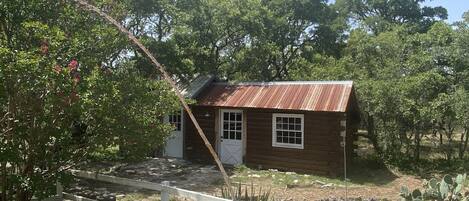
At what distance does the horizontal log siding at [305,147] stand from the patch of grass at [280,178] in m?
0.40

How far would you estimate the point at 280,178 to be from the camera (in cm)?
1310

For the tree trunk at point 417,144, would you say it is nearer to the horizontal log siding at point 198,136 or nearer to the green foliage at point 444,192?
the horizontal log siding at point 198,136

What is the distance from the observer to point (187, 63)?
18.5m

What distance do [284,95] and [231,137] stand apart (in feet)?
8.24

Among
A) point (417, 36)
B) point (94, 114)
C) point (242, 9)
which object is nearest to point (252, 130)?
point (242, 9)

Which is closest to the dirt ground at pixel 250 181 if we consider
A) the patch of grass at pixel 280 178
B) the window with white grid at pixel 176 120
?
the patch of grass at pixel 280 178

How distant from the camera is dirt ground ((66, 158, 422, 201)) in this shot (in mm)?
10859

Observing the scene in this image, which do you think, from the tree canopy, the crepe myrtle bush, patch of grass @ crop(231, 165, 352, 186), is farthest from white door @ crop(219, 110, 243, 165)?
the crepe myrtle bush

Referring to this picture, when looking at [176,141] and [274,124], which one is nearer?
[274,124]

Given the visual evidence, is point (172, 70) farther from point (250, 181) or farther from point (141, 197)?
point (141, 197)

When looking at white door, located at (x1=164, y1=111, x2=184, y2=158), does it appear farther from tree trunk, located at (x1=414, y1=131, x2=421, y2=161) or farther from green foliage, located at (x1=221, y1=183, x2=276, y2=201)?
tree trunk, located at (x1=414, y1=131, x2=421, y2=161)

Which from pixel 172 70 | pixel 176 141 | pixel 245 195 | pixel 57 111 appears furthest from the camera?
pixel 172 70

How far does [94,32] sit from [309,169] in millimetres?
8040

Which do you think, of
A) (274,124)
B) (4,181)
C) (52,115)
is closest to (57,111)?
(52,115)
